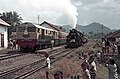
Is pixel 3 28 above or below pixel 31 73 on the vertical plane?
above

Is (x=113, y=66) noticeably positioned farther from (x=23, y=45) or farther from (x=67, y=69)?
(x=23, y=45)

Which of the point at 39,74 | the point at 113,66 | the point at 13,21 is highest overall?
the point at 13,21

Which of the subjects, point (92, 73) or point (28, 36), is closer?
point (92, 73)

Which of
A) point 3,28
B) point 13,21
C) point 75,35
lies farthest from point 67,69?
point 13,21


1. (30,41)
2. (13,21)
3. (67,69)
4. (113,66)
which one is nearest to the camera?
(113,66)

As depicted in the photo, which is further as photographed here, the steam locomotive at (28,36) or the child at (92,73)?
the steam locomotive at (28,36)

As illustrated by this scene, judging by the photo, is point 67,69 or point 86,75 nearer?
point 86,75

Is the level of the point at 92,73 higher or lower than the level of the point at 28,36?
lower

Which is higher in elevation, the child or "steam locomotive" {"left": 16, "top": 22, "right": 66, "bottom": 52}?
"steam locomotive" {"left": 16, "top": 22, "right": 66, "bottom": 52}

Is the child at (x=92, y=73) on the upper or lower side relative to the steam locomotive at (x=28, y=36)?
lower

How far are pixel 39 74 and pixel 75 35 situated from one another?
95.2 feet

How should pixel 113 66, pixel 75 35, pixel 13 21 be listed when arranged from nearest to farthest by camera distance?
pixel 113 66
pixel 75 35
pixel 13 21

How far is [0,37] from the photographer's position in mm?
43844

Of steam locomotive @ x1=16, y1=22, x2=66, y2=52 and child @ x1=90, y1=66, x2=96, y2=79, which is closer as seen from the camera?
child @ x1=90, y1=66, x2=96, y2=79
